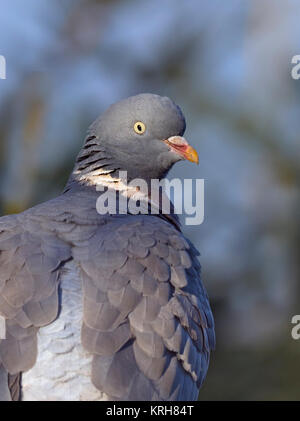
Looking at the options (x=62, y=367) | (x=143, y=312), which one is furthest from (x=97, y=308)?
(x=62, y=367)

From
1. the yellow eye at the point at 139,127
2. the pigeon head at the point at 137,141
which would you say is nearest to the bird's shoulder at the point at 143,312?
the pigeon head at the point at 137,141

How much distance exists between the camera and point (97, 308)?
199 inches

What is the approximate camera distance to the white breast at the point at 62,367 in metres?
4.75

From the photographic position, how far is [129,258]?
5398 millimetres

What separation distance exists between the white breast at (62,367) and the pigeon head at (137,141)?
6.16 feet

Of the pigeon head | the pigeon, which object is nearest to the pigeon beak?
the pigeon head

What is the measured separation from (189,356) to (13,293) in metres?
1.10

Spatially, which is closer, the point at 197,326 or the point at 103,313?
the point at 103,313

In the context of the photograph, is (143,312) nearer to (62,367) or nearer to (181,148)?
(62,367)

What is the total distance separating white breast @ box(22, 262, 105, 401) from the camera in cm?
475

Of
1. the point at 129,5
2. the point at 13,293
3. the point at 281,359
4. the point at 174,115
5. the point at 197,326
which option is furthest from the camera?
the point at 129,5

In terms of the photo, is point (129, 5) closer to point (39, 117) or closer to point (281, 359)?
point (39, 117)

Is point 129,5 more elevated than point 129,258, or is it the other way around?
point 129,5

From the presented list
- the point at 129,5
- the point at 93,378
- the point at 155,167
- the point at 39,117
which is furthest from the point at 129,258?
the point at 129,5
